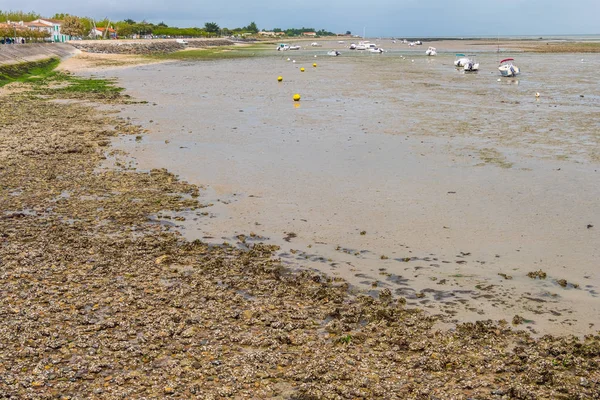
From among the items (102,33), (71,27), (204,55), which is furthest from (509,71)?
(102,33)

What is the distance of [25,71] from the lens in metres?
53.1

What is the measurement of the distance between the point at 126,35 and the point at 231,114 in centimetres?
16946

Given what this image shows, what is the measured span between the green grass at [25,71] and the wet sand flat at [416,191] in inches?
809

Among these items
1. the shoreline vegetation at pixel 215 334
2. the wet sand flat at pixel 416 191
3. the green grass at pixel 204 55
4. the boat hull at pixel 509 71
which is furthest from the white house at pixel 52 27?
the shoreline vegetation at pixel 215 334

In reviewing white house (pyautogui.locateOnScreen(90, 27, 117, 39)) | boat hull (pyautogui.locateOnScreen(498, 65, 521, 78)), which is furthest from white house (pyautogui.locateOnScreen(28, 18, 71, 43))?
boat hull (pyautogui.locateOnScreen(498, 65, 521, 78))

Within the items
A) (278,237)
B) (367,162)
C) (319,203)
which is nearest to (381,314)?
(278,237)

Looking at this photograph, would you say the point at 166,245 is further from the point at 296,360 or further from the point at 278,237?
the point at 296,360

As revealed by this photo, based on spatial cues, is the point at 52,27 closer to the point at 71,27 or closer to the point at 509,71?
the point at 71,27

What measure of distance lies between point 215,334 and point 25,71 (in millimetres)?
53088

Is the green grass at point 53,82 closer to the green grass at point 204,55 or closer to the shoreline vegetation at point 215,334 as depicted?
the shoreline vegetation at point 215,334

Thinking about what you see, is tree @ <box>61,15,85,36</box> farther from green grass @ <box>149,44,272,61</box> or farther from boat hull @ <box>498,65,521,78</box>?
boat hull @ <box>498,65,521,78</box>

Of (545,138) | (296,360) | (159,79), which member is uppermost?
(159,79)

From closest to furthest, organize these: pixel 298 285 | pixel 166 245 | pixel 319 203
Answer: pixel 298 285 → pixel 166 245 → pixel 319 203

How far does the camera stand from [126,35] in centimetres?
18312
